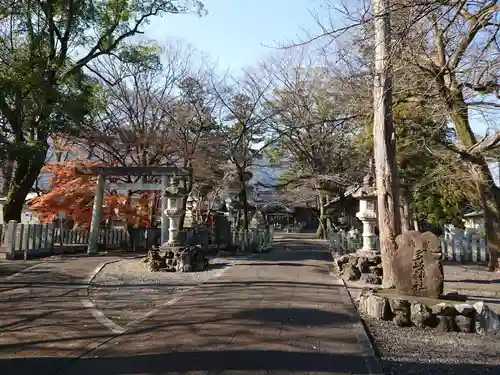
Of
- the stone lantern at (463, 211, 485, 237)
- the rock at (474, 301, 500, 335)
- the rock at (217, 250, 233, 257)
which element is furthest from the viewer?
the stone lantern at (463, 211, 485, 237)

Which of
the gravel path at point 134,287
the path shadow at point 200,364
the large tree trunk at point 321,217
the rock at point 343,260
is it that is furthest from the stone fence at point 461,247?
the path shadow at point 200,364

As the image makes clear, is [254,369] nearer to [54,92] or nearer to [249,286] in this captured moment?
[249,286]

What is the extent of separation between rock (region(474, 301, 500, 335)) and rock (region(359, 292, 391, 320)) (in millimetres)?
1254

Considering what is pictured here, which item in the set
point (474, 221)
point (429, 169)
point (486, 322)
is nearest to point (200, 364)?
point (486, 322)

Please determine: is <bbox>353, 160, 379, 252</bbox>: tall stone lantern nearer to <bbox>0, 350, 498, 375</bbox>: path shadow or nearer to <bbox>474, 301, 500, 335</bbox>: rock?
<bbox>474, 301, 500, 335</bbox>: rock

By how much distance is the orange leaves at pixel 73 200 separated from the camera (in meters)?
19.9

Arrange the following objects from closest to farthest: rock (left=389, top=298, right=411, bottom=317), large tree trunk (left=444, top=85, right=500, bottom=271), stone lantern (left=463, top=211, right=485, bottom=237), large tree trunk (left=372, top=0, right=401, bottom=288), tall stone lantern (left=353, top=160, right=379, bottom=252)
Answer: rock (left=389, top=298, right=411, bottom=317)
large tree trunk (left=372, top=0, right=401, bottom=288)
tall stone lantern (left=353, top=160, right=379, bottom=252)
large tree trunk (left=444, top=85, right=500, bottom=271)
stone lantern (left=463, top=211, right=485, bottom=237)

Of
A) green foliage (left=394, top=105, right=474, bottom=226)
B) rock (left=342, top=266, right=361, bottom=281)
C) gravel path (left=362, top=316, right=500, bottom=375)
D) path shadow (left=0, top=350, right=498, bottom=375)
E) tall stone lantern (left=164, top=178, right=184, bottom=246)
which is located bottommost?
gravel path (left=362, top=316, right=500, bottom=375)

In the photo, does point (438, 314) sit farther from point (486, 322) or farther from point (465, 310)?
point (486, 322)

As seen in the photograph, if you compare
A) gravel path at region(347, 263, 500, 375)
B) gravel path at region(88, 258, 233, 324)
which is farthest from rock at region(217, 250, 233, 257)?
gravel path at region(347, 263, 500, 375)

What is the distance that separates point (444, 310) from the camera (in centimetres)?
683

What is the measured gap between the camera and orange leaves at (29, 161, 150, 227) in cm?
1992

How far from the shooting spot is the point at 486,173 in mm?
14070

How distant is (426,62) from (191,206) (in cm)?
1979
